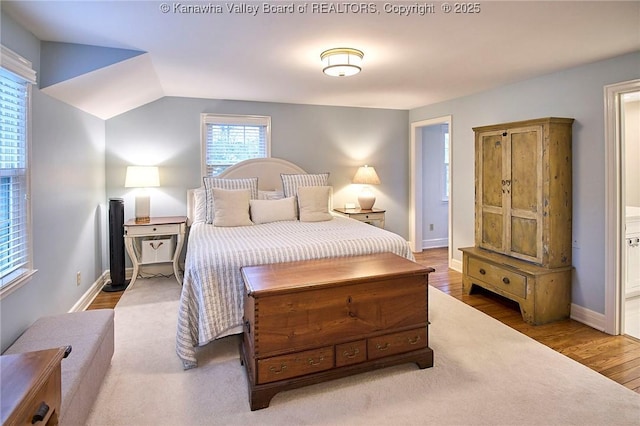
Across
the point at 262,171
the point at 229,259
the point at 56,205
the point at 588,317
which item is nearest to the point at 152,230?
the point at 56,205

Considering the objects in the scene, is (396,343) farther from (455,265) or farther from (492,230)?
(455,265)

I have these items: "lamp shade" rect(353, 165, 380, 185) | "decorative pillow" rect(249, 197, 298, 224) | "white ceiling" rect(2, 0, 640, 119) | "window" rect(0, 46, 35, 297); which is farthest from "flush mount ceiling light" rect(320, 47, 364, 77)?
"lamp shade" rect(353, 165, 380, 185)

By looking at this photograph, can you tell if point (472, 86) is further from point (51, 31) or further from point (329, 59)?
point (51, 31)

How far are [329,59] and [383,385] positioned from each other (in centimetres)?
241

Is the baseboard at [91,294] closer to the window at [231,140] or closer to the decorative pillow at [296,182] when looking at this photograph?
the window at [231,140]

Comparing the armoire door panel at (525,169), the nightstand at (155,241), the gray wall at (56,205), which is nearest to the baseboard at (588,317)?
the armoire door panel at (525,169)

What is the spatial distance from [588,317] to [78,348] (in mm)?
3878

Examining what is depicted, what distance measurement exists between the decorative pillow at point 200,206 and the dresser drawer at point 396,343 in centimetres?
249

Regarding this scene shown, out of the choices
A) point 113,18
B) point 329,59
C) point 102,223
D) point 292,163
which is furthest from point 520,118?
point 102,223

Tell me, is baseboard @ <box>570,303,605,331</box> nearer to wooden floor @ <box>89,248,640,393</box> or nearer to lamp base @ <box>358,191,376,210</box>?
wooden floor @ <box>89,248,640,393</box>

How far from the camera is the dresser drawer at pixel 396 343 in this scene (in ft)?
7.32

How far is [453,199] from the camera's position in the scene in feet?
15.6

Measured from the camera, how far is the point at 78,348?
6.36 feet

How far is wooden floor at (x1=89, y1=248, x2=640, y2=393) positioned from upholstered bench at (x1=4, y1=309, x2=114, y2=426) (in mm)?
1397
